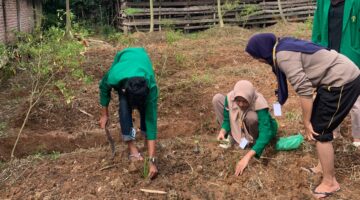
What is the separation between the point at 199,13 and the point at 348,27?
9875 millimetres

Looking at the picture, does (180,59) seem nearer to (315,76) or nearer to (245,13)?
(315,76)

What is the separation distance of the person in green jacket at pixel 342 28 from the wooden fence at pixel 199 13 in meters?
8.81

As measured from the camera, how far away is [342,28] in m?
3.57

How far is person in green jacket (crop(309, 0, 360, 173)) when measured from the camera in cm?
351

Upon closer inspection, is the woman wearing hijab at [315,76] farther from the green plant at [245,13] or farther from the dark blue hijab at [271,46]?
the green plant at [245,13]

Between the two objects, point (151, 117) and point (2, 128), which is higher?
point (151, 117)

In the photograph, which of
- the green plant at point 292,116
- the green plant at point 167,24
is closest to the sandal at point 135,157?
the green plant at point 292,116

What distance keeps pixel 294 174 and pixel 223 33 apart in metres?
8.74

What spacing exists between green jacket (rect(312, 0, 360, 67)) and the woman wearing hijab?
891 millimetres

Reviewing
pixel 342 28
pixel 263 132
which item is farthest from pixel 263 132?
pixel 342 28

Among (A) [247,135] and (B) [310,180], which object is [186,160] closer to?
(A) [247,135]

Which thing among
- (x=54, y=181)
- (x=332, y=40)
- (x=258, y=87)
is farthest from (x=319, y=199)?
(x=258, y=87)

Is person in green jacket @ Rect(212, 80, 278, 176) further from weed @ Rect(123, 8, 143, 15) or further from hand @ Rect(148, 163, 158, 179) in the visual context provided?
weed @ Rect(123, 8, 143, 15)

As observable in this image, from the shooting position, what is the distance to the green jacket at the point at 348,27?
3.49m
